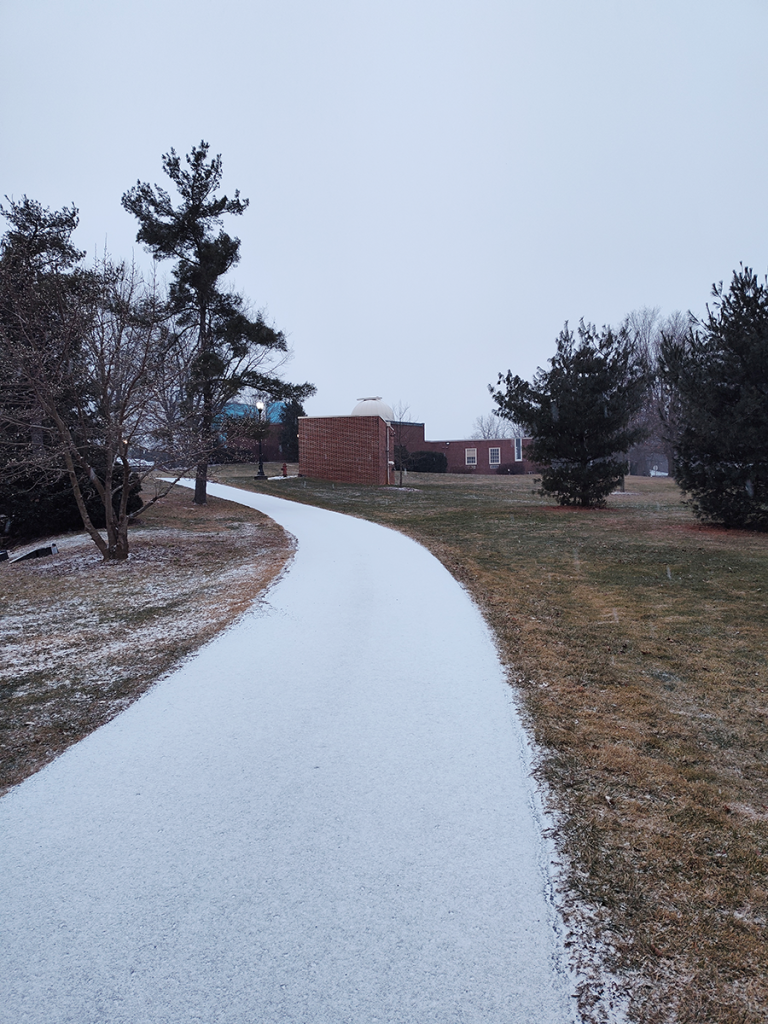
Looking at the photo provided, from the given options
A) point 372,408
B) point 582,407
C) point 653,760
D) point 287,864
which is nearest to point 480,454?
point 372,408

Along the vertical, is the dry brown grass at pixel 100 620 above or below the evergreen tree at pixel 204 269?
below

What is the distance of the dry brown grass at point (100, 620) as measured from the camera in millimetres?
4250

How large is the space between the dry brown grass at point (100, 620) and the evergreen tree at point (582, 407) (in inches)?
414

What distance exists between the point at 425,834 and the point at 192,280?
822 inches

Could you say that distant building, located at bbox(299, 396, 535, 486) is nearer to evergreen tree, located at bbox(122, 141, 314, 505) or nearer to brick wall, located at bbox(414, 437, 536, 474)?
brick wall, located at bbox(414, 437, 536, 474)

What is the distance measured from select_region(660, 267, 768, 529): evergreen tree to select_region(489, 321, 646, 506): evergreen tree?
10.6ft

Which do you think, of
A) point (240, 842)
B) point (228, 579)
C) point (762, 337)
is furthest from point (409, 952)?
point (762, 337)

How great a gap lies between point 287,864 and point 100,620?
5.33m

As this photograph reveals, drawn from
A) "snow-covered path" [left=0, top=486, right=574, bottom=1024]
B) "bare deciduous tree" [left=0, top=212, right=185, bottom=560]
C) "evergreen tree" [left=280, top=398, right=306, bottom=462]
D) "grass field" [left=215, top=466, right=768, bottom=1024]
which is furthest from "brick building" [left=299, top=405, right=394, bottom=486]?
"snow-covered path" [left=0, top=486, right=574, bottom=1024]

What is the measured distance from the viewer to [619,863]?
2576 mm

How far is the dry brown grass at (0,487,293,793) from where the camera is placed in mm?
4250

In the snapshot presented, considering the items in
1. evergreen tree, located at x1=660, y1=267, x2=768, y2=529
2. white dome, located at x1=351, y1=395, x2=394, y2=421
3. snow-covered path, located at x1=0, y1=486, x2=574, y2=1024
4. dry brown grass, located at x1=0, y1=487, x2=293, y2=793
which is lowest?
snow-covered path, located at x1=0, y1=486, x2=574, y2=1024

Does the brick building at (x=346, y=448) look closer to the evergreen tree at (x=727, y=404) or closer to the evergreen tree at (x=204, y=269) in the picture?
the evergreen tree at (x=204, y=269)

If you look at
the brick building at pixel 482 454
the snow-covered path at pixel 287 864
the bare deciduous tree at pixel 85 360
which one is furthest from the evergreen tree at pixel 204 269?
the brick building at pixel 482 454
